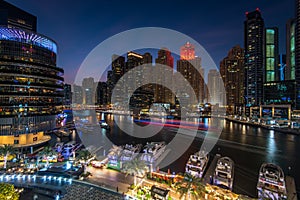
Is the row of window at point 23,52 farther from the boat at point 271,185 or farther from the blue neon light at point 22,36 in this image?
the boat at point 271,185

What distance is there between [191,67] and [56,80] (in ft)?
408

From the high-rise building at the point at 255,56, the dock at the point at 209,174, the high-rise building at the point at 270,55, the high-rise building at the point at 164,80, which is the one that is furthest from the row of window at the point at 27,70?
the high-rise building at the point at 164,80

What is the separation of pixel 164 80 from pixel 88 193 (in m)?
134

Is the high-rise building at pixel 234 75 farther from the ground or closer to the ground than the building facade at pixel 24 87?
farther from the ground

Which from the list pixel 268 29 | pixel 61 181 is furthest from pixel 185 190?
pixel 268 29

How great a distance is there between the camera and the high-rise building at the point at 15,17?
44.8 m

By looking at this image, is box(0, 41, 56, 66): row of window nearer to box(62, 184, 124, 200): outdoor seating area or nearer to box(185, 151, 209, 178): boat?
box(62, 184, 124, 200): outdoor seating area

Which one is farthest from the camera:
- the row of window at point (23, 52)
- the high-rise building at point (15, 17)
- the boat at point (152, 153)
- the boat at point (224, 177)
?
the high-rise building at point (15, 17)

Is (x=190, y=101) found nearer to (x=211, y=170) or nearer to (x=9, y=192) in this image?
(x=211, y=170)

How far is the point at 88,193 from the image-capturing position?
1159 cm

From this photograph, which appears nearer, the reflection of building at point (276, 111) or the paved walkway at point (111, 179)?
the paved walkway at point (111, 179)

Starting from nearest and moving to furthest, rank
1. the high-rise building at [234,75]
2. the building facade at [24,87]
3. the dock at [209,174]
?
the dock at [209,174] < the building facade at [24,87] < the high-rise building at [234,75]

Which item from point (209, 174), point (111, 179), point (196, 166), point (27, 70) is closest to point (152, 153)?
point (196, 166)

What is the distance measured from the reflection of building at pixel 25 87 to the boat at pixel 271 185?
29554 millimetres
